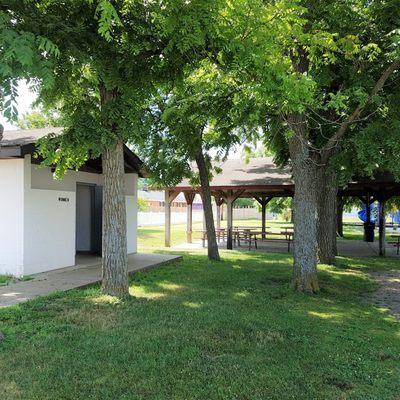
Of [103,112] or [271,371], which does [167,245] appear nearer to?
[103,112]

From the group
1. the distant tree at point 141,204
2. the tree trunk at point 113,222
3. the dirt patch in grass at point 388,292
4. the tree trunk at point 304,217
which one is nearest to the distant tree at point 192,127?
the tree trunk at point 113,222

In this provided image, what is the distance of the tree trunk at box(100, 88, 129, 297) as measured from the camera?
759 cm

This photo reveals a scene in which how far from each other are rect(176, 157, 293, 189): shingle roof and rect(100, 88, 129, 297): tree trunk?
1129 cm

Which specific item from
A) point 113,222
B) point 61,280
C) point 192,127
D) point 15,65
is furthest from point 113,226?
point 192,127

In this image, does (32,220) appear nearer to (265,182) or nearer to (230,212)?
(230,212)

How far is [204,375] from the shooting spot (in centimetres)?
427

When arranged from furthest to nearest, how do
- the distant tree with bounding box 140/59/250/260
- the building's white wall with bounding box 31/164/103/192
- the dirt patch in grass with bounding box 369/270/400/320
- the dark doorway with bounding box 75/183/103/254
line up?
the dark doorway with bounding box 75/183/103/254, the building's white wall with bounding box 31/164/103/192, the distant tree with bounding box 140/59/250/260, the dirt patch in grass with bounding box 369/270/400/320

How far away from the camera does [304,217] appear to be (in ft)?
30.2

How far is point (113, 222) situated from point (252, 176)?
1284 centimetres

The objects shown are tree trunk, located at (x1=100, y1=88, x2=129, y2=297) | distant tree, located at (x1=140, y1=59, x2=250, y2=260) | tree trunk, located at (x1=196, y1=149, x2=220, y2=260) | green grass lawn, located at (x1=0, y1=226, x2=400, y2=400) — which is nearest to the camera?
green grass lawn, located at (x1=0, y1=226, x2=400, y2=400)

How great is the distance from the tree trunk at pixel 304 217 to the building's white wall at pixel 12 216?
630 cm

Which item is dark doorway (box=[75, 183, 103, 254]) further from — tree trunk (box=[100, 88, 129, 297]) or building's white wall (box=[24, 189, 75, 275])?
tree trunk (box=[100, 88, 129, 297])

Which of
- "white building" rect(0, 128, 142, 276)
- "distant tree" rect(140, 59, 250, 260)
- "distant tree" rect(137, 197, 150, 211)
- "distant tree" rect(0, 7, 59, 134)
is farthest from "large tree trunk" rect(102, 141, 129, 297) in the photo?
"distant tree" rect(137, 197, 150, 211)

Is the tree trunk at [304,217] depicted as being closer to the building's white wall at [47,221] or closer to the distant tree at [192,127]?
the distant tree at [192,127]
